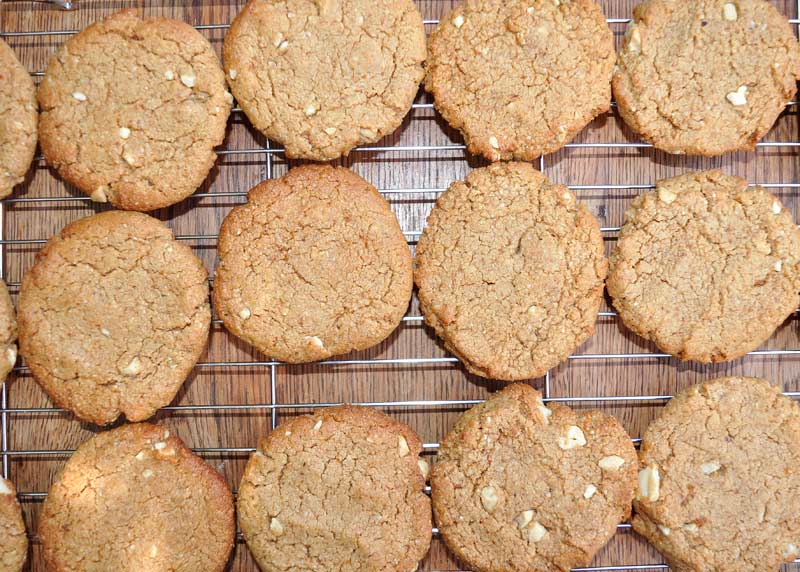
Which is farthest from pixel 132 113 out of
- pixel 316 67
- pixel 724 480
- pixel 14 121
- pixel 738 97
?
pixel 724 480

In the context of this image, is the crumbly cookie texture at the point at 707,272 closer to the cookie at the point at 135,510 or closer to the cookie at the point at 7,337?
the cookie at the point at 135,510

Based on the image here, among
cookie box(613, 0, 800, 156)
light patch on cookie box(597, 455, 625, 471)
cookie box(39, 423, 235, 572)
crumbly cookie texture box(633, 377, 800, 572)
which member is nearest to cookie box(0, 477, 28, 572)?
cookie box(39, 423, 235, 572)

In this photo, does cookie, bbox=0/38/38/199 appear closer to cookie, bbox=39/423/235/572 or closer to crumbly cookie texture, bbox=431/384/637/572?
cookie, bbox=39/423/235/572

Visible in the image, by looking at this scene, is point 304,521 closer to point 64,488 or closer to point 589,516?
point 64,488

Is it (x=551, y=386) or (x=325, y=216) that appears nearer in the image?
(x=325, y=216)

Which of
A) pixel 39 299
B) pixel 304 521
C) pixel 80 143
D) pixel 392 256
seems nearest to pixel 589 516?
pixel 304 521

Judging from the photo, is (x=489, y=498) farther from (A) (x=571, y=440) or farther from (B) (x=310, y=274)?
(B) (x=310, y=274)

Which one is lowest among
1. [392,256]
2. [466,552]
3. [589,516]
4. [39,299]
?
[466,552]
